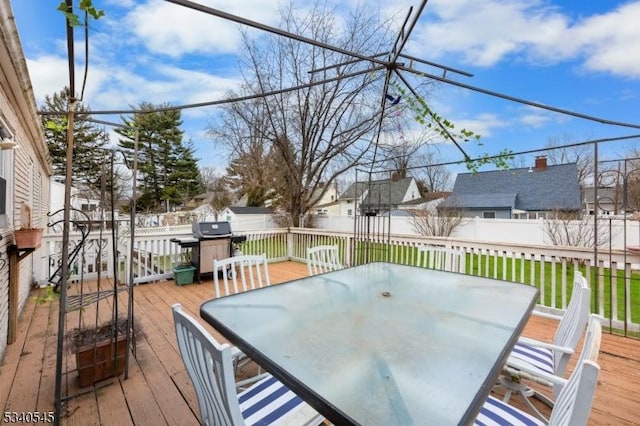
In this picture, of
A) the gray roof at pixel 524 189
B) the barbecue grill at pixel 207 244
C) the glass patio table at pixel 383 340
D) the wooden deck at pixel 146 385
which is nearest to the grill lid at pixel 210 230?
the barbecue grill at pixel 207 244

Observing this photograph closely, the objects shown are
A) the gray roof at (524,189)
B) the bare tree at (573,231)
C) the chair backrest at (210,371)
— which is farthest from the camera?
the gray roof at (524,189)

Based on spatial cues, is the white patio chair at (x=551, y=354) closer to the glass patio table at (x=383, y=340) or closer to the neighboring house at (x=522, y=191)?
the glass patio table at (x=383, y=340)

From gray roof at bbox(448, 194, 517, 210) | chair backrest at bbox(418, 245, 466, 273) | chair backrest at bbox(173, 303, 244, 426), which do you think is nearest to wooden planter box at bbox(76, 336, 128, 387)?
chair backrest at bbox(173, 303, 244, 426)

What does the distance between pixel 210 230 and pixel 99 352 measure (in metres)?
3.09

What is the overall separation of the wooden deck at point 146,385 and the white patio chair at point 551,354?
1.60 ft

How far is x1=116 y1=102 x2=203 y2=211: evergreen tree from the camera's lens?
2062 cm

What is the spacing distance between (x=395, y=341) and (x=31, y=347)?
11.2 ft

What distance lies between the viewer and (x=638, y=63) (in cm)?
450

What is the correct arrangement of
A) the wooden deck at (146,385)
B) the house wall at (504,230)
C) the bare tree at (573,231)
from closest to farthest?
the wooden deck at (146,385)
the bare tree at (573,231)
the house wall at (504,230)

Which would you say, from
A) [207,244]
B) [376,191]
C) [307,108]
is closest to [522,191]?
[376,191]

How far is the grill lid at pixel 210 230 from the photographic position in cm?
511

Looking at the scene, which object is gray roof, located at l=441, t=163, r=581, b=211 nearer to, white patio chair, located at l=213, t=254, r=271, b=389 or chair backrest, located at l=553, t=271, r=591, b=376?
chair backrest, located at l=553, t=271, r=591, b=376

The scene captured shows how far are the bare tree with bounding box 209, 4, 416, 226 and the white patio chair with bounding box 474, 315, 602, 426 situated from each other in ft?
24.4

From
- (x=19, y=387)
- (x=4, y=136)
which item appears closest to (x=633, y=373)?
(x=19, y=387)
